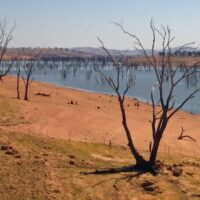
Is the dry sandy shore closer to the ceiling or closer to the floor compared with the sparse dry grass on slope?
closer to the floor

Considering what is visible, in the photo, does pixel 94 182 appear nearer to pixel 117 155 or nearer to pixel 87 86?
pixel 117 155

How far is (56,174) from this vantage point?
19703 mm

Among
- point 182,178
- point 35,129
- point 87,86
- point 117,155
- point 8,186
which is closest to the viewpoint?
point 8,186

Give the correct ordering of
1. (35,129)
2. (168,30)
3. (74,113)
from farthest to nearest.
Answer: (74,113) → (35,129) → (168,30)

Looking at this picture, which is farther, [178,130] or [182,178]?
[178,130]

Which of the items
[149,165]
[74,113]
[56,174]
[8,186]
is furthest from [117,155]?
[74,113]

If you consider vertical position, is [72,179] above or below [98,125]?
above

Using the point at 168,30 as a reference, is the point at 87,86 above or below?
below

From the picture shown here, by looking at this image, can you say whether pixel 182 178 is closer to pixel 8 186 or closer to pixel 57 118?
pixel 8 186

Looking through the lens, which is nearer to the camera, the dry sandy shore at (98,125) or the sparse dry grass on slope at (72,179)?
the sparse dry grass on slope at (72,179)

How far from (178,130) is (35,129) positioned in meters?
14.4

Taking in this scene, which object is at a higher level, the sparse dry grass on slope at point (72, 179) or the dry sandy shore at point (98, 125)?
the sparse dry grass on slope at point (72, 179)

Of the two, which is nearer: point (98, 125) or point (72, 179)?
point (72, 179)

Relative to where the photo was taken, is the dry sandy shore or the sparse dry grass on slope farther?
the dry sandy shore
